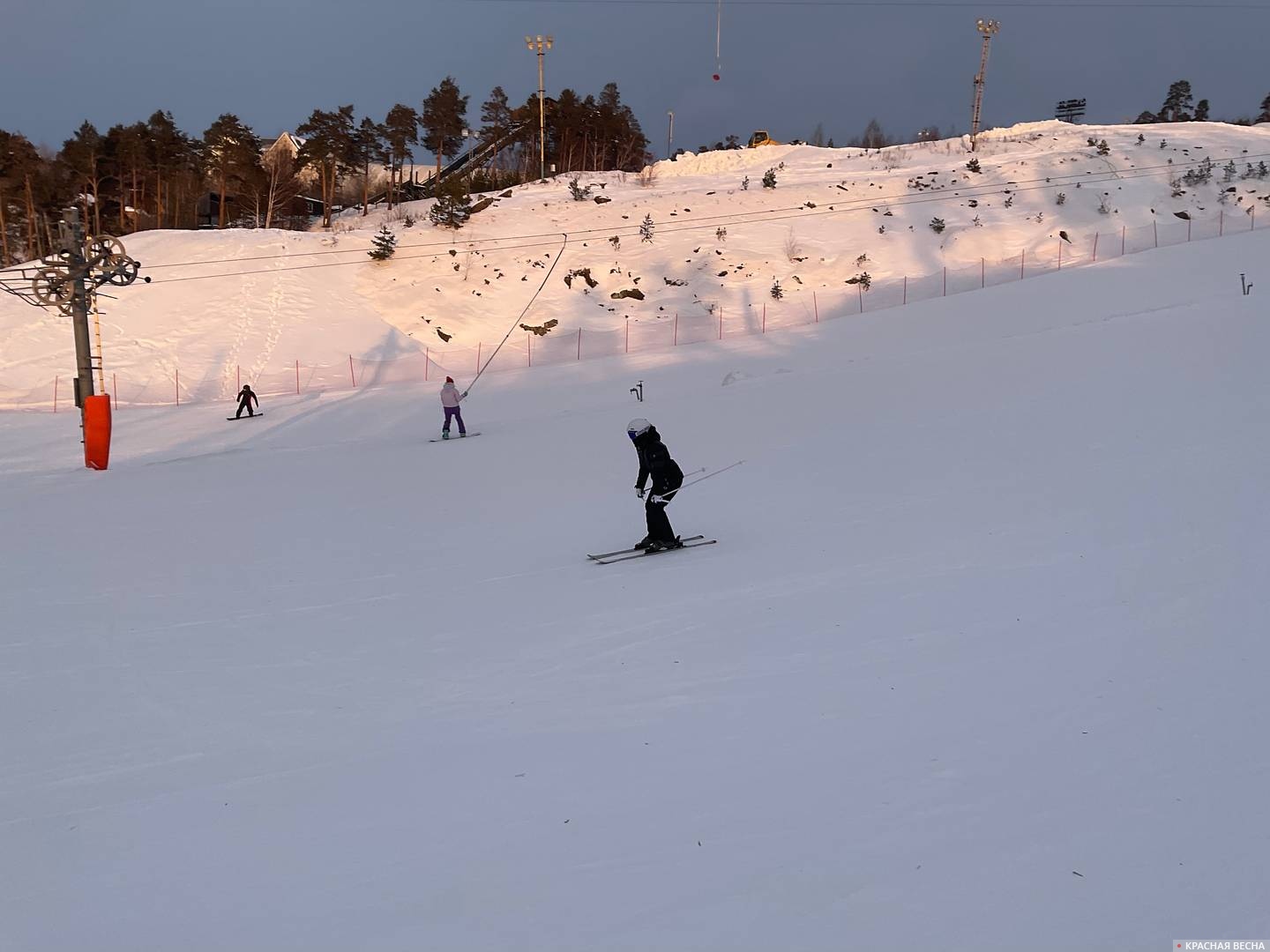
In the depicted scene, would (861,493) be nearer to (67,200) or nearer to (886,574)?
(886,574)

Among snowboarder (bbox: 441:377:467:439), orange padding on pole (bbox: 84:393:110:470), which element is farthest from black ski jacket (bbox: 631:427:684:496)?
orange padding on pole (bbox: 84:393:110:470)

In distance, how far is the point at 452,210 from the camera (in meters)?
47.7

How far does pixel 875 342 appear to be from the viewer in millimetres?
27719

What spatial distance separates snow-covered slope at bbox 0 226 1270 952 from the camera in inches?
158

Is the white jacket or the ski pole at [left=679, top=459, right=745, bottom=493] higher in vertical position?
the white jacket

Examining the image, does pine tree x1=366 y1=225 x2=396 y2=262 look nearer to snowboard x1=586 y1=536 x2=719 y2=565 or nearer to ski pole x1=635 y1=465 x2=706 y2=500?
ski pole x1=635 y1=465 x2=706 y2=500

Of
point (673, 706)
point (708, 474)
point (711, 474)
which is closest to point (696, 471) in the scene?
point (708, 474)

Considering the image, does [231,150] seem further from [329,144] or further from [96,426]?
[96,426]

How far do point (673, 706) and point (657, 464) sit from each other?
455 cm

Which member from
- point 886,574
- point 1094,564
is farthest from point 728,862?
point 1094,564

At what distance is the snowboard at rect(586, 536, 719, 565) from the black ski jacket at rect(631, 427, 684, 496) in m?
0.68

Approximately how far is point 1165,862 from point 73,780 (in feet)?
18.8

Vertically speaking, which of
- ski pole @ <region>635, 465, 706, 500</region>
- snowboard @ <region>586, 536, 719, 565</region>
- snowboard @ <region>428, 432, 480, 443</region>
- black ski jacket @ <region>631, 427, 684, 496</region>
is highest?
black ski jacket @ <region>631, 427, 684, 496</region>

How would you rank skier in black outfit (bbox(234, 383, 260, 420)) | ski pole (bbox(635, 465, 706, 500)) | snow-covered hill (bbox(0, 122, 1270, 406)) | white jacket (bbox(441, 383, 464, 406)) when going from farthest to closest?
snow-covered hill (bbox(0, 122, 1270, 406))
skier in black outfit (bbox(234, 383, 260, 420))
white jacket (bbox(441, 383, 464, 406))
ski pole (bbox(635, 465, 706, 500))
